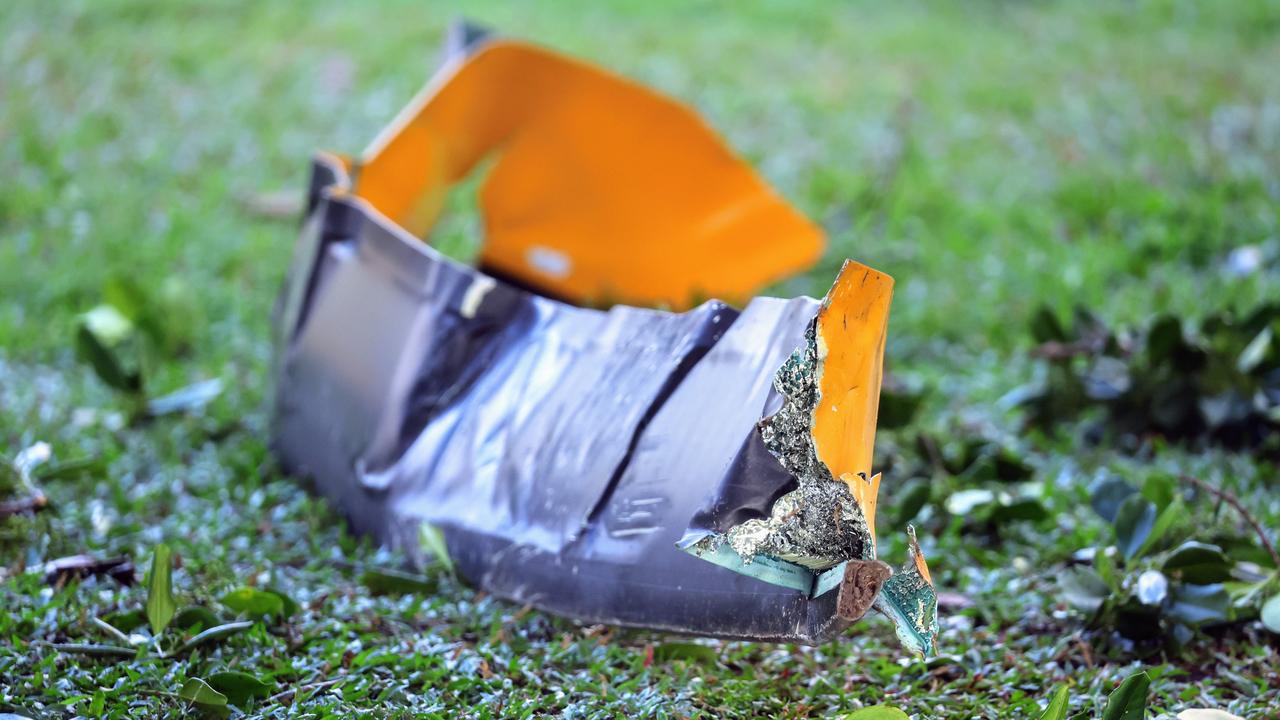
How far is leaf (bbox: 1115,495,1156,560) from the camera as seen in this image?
1.76 metres

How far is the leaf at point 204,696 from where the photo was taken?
1424 mm

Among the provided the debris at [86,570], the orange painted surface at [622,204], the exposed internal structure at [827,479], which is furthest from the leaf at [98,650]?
the orange painted surface at [622,204]

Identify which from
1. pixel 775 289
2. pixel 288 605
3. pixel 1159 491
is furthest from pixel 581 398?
pixel 775 289

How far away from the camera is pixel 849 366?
4.64 ft

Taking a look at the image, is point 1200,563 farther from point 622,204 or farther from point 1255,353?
point 622,204

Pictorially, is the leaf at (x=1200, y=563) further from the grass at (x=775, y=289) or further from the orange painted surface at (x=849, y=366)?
the orange painted surface at (x=849, y=366)

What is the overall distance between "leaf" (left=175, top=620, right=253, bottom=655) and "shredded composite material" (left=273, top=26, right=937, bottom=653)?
34 cm

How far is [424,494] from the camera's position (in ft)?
6.30

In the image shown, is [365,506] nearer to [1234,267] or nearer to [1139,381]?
[1139,381]

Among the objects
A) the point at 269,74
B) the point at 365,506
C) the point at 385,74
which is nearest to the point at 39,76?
the point at 269,74

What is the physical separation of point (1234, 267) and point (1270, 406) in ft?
4.33

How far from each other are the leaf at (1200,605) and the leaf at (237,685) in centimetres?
116

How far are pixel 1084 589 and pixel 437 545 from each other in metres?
0.90

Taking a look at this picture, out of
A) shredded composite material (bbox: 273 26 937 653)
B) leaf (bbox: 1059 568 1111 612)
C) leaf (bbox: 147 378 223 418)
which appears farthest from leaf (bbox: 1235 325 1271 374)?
leaf (bbox: 147 378 223 418)
